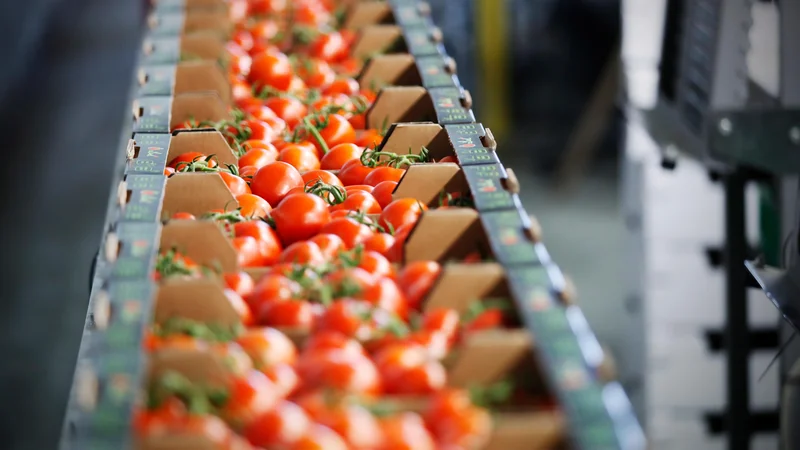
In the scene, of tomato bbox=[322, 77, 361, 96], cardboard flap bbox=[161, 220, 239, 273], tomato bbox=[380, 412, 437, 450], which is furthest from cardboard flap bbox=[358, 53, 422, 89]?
tomato bbox=[380, 412, 437, 450]

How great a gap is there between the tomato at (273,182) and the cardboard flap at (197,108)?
16.0 inches

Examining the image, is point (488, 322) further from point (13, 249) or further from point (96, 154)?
point (96, 154)

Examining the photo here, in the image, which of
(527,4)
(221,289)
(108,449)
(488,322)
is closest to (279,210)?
(221,289)

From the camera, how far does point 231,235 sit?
1964mm

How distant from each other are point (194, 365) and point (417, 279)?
47 centimetres

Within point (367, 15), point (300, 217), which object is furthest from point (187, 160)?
point (367, 15)

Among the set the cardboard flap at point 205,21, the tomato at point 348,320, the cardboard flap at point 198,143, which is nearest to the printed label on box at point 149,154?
the cardboard flap at point 198,143

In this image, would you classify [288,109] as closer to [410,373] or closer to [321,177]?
[321,177]

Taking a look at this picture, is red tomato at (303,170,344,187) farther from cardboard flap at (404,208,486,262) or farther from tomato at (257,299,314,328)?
tomato at (257,299,314,328)

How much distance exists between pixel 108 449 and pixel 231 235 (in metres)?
0.77

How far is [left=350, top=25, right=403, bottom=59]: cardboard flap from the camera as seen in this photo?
303 cm

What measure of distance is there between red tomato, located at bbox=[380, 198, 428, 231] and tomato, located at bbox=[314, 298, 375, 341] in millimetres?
Result: 416

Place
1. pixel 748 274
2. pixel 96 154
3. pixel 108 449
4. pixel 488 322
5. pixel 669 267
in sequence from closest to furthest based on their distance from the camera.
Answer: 1. pixel 108 449
2. pixel 488 322
3. pixel 748 274
4. pixel 669 267
5. pixel 96 154

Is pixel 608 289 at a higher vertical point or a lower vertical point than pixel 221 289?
lower
